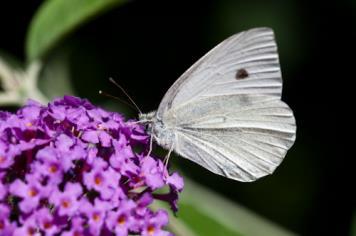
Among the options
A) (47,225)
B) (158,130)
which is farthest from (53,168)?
(158,130)

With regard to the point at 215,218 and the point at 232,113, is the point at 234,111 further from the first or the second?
the point at 215,218

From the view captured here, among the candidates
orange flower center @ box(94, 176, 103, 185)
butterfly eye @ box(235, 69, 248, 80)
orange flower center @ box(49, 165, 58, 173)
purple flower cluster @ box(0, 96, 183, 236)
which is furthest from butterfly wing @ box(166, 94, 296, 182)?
orange flower center @ box(49, 165, 58, 173)

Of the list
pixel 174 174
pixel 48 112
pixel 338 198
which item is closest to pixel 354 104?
pixel 338 198

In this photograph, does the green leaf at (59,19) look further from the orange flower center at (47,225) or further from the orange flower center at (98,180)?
the orange flower center at (47,225)

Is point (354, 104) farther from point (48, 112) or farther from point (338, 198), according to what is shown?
point (48, 112)

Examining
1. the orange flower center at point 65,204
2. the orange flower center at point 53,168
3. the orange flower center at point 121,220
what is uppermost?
the orange flower center at point 53,168

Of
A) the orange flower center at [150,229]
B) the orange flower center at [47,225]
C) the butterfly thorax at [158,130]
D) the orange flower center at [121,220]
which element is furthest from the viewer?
the butterfly thorax at [158,130]

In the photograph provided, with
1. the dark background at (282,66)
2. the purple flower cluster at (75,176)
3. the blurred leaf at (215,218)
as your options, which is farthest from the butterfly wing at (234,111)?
the dark background at (282,66)
